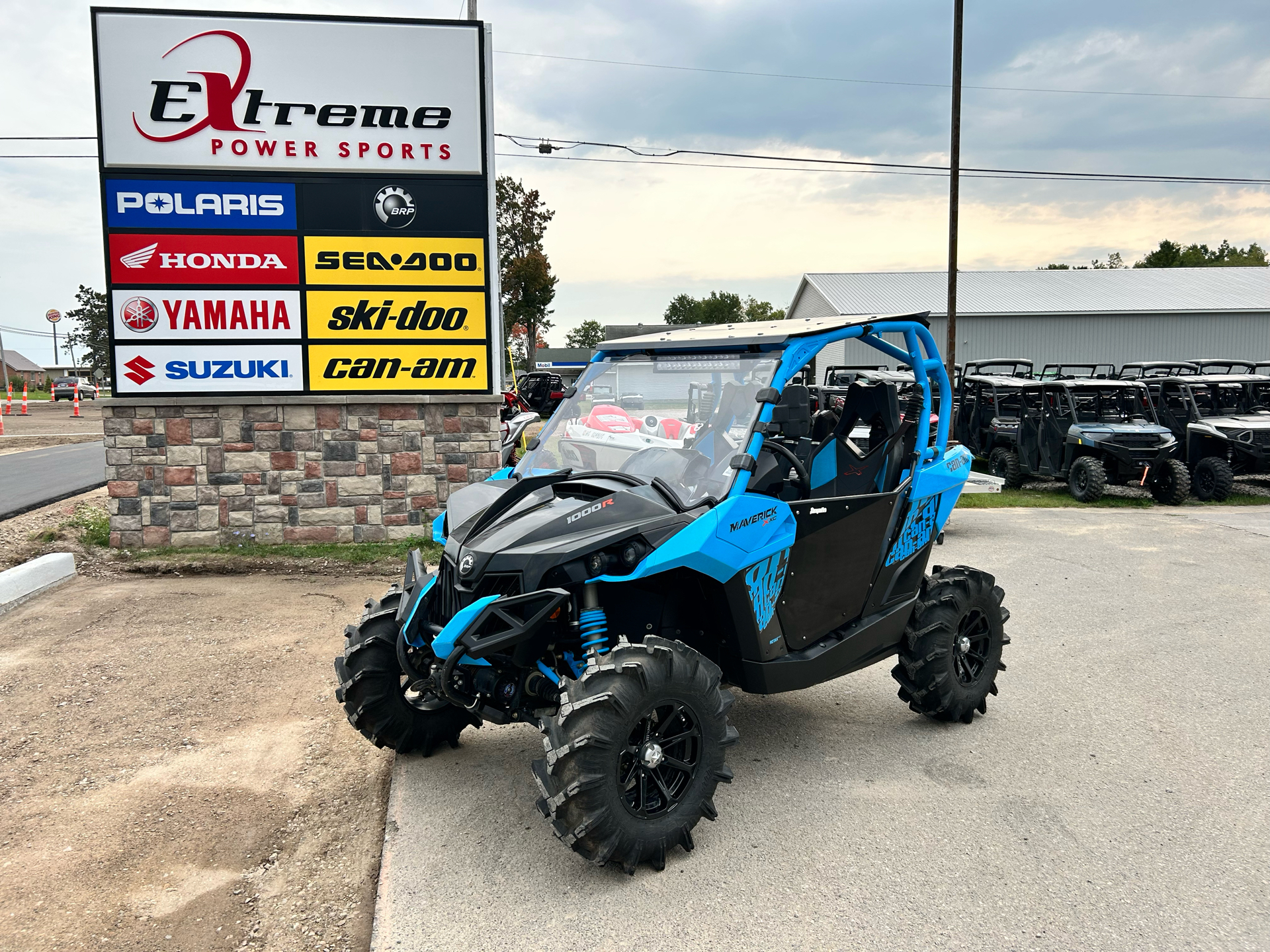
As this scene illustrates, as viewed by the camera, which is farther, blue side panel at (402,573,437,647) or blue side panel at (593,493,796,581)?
blue side panel at (402,573,437,647)

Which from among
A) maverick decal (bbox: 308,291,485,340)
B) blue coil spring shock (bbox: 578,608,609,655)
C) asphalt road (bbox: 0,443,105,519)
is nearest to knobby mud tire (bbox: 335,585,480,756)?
blue coil spring shock (bbox: 578,608,609,655)

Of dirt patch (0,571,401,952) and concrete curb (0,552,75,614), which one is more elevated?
concrete curb (0,552,75,614)

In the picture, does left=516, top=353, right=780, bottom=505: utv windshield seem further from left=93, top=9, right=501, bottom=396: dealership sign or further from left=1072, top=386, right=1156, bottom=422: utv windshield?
left=1072, top=386, right=1156, bottom=422: utv windshield

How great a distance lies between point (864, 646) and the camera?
4672mm

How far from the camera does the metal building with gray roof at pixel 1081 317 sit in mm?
37812

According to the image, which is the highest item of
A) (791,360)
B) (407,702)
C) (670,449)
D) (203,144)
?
(203,144)

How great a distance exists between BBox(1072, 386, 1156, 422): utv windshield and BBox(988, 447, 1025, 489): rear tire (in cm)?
129

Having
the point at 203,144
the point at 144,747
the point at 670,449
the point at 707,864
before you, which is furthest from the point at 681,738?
the point at 203,144

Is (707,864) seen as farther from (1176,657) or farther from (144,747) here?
(1176,657)

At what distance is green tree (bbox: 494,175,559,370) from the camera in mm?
44375

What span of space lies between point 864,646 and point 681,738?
4.49 feet

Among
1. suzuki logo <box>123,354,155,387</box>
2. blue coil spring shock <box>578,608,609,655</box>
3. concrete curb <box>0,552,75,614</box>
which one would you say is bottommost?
concrete curb <box>0,552,75,614</box>

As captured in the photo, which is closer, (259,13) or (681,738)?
(681,738)

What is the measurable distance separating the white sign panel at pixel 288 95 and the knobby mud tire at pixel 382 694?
6.91m
